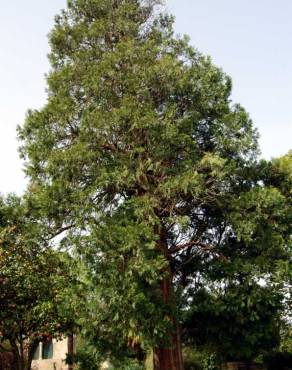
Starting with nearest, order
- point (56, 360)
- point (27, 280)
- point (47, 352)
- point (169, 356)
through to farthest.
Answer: point (169, 356) < point (27, 280) < point (56, 360) < point (47, 352)

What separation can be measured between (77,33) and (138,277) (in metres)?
12.4

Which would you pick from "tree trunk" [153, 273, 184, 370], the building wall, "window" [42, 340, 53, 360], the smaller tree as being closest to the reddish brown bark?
"tree trunk" [153, 273, 184, 370]

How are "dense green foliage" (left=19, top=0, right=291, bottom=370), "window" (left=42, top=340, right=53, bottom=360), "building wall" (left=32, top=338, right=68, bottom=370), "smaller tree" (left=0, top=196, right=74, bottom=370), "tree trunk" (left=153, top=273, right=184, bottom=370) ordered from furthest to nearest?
"window" (left=42, top=340, right=53, bottom=360), "building wall" (left=32, top=338, right=68, bottom=370), "smaller tree" (left=0, top=196, right=74, bottom=370), "tree trunk" (left=153, top=273, right=184, bottom=370), "dense green foliage" (left=19, top=0, right=291, bottom=370)

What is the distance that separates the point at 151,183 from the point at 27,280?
6.65 meters

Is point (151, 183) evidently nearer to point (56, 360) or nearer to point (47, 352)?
point (56, 360)

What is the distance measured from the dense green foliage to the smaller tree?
1.17 metres

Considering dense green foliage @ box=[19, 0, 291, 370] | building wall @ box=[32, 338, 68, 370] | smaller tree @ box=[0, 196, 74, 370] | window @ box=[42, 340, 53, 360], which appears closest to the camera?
dense green foliage @ box=[19, 0, 291, 370]

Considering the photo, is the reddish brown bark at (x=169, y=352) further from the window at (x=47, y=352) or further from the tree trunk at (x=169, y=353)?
the window at (x=47, y=352)

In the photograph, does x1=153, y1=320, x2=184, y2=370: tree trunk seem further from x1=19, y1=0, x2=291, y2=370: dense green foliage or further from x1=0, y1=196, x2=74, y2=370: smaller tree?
x1=0, y1=196, x2=74, y2=370: smaller tree

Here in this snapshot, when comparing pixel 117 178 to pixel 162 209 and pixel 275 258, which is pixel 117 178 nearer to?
pixel 162 209

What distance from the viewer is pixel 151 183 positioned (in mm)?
19469

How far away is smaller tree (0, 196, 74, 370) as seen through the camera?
741 inches

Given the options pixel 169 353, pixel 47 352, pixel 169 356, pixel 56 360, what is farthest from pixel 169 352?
pixel 47 352

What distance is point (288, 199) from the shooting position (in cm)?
2120
